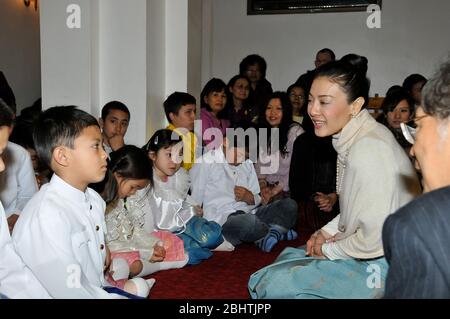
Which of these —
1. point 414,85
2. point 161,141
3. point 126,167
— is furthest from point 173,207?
point 414,85

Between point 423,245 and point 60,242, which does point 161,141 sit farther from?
point 423,245

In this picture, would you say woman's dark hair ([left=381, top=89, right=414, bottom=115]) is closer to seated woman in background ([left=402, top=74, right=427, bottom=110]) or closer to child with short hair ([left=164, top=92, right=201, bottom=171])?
seated woman in background ([left=402, top=74, right=427, bottom=110])

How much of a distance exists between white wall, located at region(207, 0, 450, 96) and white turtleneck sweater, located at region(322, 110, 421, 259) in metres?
4.31

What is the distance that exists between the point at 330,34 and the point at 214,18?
4.90 feet

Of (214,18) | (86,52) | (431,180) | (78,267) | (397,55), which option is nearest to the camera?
(431,180)

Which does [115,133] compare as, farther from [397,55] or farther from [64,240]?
[397,55]

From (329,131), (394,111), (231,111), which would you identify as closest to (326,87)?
(329,131)

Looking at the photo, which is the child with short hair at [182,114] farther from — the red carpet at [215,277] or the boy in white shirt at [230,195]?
the red carpet at [215,277]

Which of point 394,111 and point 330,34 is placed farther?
point 330,34

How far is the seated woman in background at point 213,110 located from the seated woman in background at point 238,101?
0.21 meters

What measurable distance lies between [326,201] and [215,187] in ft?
2.53

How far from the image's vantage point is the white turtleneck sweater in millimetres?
1617

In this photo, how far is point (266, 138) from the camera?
369 cm

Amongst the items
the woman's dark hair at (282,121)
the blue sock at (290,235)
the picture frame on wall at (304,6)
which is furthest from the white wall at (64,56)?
the picture frame on wall at (304,6)
